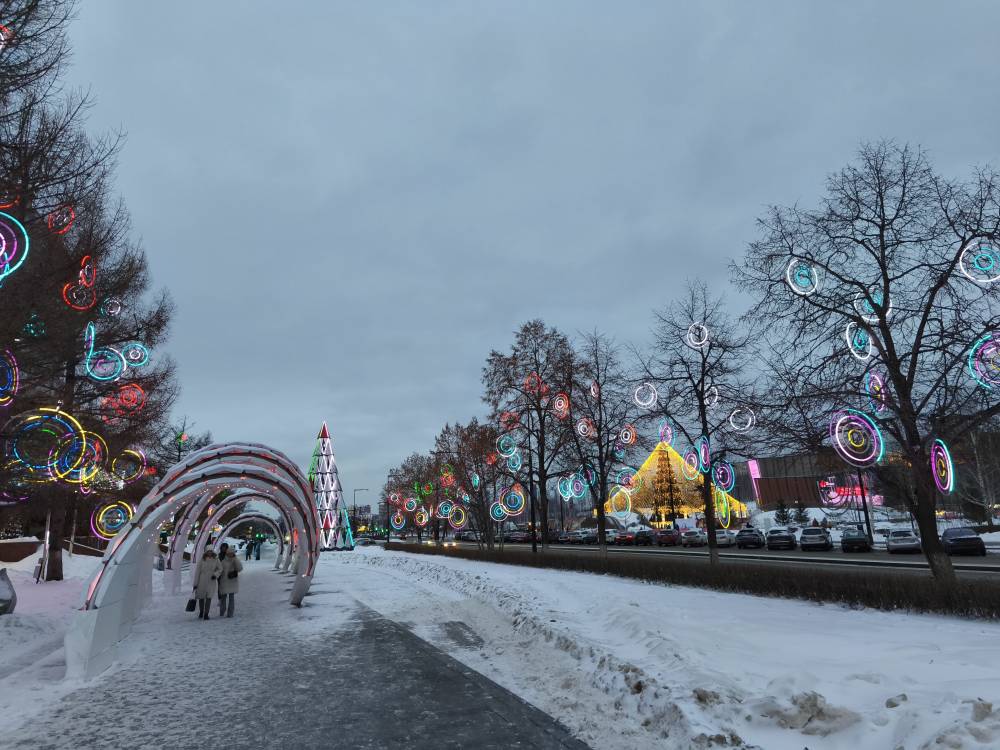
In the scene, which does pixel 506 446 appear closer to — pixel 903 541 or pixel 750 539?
pixel 903 541

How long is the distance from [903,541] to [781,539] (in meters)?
7.84

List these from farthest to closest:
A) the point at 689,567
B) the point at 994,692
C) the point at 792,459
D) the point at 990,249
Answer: the point at 689,567, the point at 792,459, the point at 990,249, the point at 994,692

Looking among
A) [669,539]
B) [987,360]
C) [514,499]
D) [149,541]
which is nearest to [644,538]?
[669,539]

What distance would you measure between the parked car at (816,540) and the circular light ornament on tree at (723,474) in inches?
728

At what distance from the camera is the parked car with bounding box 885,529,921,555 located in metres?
28.6

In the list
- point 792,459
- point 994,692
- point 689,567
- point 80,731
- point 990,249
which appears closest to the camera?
point 994,692

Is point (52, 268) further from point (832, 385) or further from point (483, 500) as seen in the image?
point (483, 500)

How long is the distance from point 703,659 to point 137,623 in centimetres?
1306

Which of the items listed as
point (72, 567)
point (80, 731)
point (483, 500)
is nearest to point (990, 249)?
point (80, 731)

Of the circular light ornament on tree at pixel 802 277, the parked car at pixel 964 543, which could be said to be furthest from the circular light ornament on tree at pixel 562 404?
the parked car at pixel 964 543

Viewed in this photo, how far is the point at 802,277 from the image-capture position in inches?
499

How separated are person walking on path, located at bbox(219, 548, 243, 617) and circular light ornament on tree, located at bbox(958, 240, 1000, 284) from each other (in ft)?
56.5

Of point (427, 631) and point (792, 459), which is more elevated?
point (792, 459)

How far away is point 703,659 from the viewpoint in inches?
278
